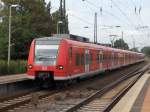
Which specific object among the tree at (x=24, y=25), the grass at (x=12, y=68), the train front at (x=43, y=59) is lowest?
the grass at (x=12, y=68)

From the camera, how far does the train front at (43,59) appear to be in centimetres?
2377

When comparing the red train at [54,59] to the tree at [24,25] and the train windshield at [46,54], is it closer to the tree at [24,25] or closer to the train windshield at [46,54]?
the train windshield at [46,54]

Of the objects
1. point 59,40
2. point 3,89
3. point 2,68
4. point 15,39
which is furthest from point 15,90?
point 15,39

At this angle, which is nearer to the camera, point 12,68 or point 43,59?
point 43,59

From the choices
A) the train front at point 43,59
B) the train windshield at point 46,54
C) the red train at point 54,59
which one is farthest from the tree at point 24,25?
the train windshield at point 46,54

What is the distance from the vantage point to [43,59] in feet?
79.1

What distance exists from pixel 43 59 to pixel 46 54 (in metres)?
0.31

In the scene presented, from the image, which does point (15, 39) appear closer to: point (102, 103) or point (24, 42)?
point (24, 42)

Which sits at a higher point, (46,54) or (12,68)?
(46,54)

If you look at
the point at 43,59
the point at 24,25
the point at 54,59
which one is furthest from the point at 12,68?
the point at 24,25

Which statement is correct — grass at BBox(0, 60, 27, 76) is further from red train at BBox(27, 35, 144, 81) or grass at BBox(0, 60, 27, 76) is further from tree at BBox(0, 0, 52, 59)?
tree at BBox(0, 0, 52, 59)

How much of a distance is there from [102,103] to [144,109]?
367cm

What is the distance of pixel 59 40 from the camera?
2439 centimetres

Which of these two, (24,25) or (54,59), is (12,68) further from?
(24,25)
